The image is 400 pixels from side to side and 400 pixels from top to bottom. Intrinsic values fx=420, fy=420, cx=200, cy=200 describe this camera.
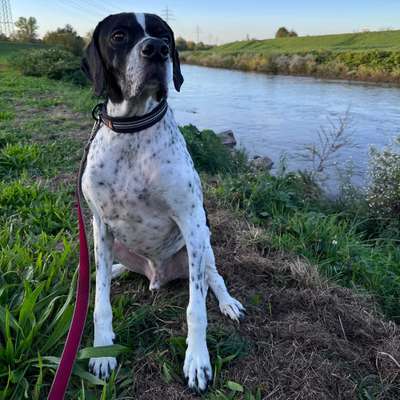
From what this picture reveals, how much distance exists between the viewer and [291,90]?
1703 centimetres

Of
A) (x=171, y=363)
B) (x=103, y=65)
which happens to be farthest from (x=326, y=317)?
(x=103, y=65)

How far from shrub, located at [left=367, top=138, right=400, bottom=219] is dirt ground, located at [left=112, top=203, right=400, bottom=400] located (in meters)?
2.45

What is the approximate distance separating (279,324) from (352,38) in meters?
47.7

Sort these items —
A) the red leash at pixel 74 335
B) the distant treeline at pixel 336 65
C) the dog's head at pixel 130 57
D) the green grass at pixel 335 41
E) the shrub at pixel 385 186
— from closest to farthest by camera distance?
the red leash at pixel 74 335 < the dog's head at pixel 130 57 < the shrub at pixel 385 186 < the distant treeline at pixel 336 65 < the green grass at pixel 335 41

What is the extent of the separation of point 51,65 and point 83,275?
1682 centimetres

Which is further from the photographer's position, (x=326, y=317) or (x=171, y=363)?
(x=326, y=317)

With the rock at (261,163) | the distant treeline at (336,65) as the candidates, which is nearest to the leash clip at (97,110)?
the rock at (261,163)

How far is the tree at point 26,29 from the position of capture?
134 ft

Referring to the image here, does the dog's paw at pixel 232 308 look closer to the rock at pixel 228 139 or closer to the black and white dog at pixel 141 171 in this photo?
the black and white dog at pixel 141 171

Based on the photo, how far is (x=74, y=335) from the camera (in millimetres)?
1800

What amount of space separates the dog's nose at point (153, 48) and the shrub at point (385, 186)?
149 inches

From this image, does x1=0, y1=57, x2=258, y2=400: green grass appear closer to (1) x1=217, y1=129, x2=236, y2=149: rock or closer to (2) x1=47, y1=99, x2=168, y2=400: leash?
(2) x1=47, y1=99, x2=168, y2=400: leash

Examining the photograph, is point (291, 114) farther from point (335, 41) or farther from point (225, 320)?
point (335, 41)

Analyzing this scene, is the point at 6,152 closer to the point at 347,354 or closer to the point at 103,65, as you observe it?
the point at 103,65
